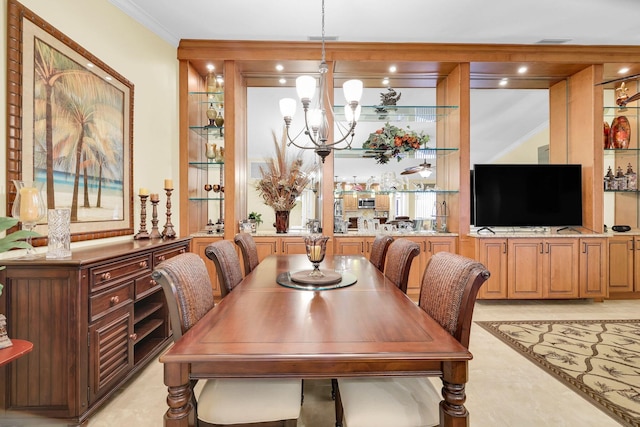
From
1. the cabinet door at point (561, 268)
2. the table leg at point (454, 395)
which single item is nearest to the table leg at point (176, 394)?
the table leg at point (454, 395)

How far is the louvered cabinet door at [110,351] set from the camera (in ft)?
5.68

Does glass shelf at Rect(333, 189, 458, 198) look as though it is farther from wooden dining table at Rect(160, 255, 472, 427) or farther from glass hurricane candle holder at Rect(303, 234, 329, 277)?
wooden dining table at Rect(160, 255, 472, 427)

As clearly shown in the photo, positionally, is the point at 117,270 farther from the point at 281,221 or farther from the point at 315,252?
the point at 281,221

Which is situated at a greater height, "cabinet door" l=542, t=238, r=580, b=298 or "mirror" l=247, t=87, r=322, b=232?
"mirror" l=247, t=87, r=322, b=232

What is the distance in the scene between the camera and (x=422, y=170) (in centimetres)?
425

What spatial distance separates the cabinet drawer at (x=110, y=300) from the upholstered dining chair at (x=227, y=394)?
81 cm

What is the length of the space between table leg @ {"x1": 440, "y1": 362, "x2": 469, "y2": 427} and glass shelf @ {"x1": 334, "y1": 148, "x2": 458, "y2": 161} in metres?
3.26

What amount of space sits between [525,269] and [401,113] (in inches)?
93.5

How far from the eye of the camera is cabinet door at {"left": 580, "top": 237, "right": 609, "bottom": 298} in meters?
3.77

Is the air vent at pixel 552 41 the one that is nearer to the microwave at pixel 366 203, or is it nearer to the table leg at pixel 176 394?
the microwave at pixel 366 203

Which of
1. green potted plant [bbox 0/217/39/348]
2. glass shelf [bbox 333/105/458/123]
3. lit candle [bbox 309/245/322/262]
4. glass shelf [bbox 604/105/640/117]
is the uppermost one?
glass shelf [bbox 604/105/640/117]

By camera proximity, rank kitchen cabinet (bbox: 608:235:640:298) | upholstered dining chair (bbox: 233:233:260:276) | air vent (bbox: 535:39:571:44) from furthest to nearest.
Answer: kitchen cabinet (bbox: 608:235:640:298)
air vent (bbox: 535:39:571:44)
upholstered dining chair (bbox: 233:233:260:276)

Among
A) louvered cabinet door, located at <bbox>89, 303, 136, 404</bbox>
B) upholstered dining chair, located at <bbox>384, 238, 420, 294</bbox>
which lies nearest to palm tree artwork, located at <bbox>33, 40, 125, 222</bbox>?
louvered cabinet door, located at <bbox>89, 303, 136, 404</bbox>

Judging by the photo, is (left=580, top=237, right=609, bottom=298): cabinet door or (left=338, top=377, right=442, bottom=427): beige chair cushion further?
(left=580, top=237, right=609, bottom=298): cabinet door
